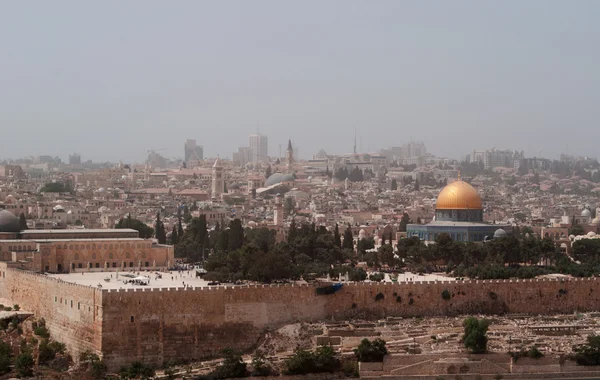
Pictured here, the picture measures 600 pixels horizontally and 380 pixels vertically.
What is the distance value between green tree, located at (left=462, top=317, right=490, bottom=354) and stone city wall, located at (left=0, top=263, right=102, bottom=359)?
1070cm

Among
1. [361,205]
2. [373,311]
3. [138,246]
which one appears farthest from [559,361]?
[361,205]

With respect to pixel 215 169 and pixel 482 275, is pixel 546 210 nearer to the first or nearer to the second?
pixel 215 169

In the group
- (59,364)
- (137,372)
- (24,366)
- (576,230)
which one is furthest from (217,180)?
(137,372)

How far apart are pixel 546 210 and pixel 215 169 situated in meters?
29.7

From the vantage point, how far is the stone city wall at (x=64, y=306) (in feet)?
135

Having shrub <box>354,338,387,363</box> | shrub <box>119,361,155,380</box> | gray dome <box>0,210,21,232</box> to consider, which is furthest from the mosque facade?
shrub <box>119,361,155,380</box>

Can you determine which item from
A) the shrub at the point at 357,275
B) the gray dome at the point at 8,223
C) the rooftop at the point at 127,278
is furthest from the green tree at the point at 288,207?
the shrub at the point at 357,275

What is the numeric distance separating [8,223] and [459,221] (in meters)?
23.0

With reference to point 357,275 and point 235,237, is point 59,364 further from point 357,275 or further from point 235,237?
point 235,237

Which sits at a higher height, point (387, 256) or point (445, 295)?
point (387, 256)

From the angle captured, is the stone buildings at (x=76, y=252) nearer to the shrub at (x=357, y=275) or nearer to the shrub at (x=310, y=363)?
the shrub at (x=357, y=275)

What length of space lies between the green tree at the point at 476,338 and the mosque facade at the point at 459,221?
82.8 ft

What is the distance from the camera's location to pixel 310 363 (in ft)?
130

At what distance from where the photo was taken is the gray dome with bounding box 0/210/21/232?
185ft
